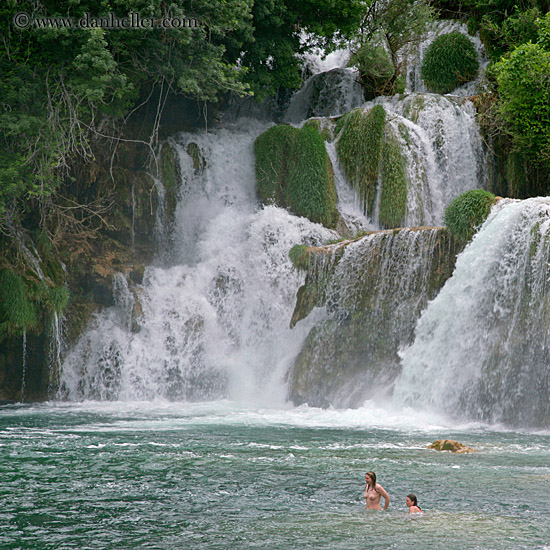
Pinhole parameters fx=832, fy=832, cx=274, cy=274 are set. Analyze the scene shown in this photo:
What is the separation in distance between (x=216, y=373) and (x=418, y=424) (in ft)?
24.4

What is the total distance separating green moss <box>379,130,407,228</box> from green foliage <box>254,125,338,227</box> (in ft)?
5.01

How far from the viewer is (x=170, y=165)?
25531 millimetres

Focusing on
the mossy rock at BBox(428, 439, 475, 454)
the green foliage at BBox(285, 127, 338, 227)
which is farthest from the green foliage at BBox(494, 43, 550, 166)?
the mossy rock at BBox(428, 439, 475, 454)

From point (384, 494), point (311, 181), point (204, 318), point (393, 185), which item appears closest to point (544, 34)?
point (393, 185)

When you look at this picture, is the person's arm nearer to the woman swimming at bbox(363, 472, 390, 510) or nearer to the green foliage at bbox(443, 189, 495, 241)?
the woman swimming at bbox(363, 472, 390, 510)

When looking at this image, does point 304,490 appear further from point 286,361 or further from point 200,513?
point 286,361

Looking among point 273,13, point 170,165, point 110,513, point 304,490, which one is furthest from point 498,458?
point 273,13

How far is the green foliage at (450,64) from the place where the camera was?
29.0 metres

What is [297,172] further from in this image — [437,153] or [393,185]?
[437,153]

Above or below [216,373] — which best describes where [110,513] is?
below

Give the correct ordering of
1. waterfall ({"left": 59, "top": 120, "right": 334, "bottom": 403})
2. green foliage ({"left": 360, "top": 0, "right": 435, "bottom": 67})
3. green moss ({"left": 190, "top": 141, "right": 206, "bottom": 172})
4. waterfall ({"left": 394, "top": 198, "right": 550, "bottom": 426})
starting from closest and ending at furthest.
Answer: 1. waterfall ({"left": 394, "top": 198, "right": 550, "bottom": 426})
2. waterfall ({"left": 59, "top": 120, "right": 334, "bottom": 403})
3. green moss ({"left": 190, "top": 141, "right": 206, "bottom": 172})
4. green foliage ({"left": 360, "top": 0, "right": 435, "bottom": 67})

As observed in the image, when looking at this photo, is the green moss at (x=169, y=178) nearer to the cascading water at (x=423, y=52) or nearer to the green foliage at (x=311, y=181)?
the green foliage at (x=311, y=181)

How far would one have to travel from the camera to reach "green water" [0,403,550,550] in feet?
27.3

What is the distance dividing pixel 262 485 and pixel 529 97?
659 inches
